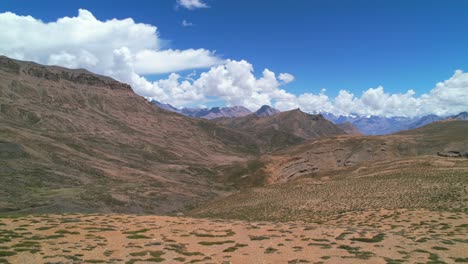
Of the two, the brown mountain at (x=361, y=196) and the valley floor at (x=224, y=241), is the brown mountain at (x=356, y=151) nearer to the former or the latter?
the brown mountain at (x=361, y=196)

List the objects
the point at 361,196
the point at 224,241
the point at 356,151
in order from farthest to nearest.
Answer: the point at 356,151, the point at 361,196, the point at 224,241

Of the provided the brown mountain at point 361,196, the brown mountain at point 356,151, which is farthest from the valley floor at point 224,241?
the brown mountain at point 356,151

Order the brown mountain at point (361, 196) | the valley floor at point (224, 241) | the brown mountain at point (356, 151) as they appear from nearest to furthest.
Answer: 1. the valley floor at point (224, 241)
2. the brown mountain at point (361, 196)
3. the brown mountain at point (356, 151)

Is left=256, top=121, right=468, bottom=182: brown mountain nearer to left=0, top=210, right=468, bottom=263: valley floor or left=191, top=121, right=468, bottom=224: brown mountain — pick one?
left=191, top=121, right=468, bottom=224: brown mountain

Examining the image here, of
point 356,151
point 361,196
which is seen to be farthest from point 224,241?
point 356,151

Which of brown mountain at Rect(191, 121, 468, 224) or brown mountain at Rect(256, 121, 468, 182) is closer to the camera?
brown mountain at Rect(191, 121, 468, 224)

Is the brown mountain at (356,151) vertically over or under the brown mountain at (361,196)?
over

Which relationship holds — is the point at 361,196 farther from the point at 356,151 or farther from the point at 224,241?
the point at 356,151

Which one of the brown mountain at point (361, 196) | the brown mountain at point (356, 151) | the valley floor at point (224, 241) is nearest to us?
the valley floor at point (224, 241)

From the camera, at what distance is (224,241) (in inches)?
1171

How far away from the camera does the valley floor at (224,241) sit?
24609 millimetres

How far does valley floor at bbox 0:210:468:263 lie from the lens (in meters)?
24.6

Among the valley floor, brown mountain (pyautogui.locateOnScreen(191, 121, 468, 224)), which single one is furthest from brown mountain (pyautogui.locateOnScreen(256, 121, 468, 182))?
the valley floor

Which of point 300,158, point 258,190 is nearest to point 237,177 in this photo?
point 300,158
